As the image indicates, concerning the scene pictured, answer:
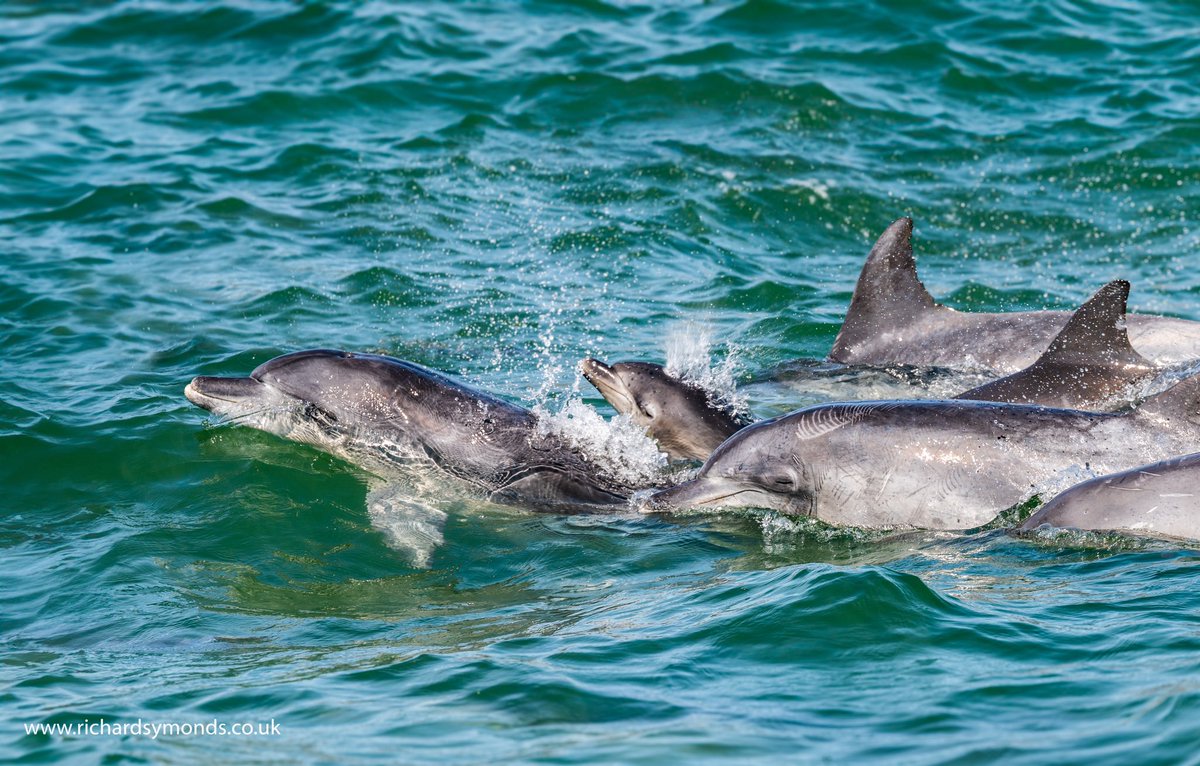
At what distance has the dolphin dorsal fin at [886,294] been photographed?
46.1ft

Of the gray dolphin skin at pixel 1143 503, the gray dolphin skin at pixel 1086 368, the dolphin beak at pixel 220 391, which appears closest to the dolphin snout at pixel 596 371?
the dolphin beak at pixel 220 391

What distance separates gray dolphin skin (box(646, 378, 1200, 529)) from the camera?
9062 mm

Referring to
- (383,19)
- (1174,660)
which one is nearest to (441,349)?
(1174,660)

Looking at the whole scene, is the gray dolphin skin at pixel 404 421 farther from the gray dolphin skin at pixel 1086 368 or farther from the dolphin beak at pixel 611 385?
the gray dolphin skin at pixel 1086 368

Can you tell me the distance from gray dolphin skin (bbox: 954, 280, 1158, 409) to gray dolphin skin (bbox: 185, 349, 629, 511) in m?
3.03

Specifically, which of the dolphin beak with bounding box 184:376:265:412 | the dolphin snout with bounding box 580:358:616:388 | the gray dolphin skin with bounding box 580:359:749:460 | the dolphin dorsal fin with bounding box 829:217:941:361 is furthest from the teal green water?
the gray dolphin skin with bounding box 580:359:749:460

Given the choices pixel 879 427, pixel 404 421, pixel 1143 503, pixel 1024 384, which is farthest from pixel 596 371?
pixel 1143 503

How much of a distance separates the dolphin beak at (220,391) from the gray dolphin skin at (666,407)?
258 cm

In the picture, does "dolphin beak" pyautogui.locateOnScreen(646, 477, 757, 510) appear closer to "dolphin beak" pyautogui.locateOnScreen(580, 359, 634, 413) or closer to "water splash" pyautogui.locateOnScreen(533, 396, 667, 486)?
"water splash" pyautogui.locateOnScreen(533, 396, 667, 486)

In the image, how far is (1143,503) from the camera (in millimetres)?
8336

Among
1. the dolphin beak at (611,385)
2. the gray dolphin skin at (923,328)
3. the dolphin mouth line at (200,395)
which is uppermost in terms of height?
the dolphin mouth line at (200,395)

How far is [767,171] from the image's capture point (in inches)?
757

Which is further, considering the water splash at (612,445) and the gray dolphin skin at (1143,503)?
the water splash at (612,445)

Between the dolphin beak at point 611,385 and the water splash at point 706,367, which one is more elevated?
the dolphin beak at point 611,385
